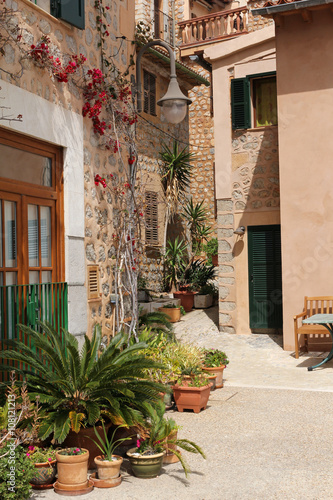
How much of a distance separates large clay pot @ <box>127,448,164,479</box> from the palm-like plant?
12.1m

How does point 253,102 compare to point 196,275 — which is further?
point 196,275

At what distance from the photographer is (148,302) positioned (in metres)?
14.3

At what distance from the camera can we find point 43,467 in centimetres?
464

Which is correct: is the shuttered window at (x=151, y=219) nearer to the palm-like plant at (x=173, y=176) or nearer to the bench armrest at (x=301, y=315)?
the palm-like plant at (x=173, y=176)

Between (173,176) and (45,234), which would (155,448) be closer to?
(45,234)

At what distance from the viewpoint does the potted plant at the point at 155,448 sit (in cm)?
480

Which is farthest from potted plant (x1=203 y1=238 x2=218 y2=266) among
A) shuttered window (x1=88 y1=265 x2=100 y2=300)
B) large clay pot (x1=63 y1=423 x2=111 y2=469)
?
large clay pot (x1=63 y1=423 x2=111 y2=469)

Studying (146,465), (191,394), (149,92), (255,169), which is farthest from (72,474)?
(149,92)

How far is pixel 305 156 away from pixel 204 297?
4.77 meters

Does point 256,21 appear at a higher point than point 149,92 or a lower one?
higher

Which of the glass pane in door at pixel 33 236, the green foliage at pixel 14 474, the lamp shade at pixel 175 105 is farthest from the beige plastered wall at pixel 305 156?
the green foliage at pixel 14 474

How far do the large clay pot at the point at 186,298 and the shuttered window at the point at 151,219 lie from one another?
194cm

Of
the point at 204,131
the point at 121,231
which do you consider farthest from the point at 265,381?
the point at 204,131

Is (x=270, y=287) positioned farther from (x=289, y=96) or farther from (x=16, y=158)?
(x=16, y=158)
